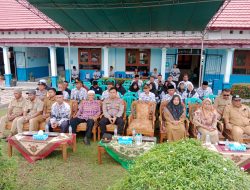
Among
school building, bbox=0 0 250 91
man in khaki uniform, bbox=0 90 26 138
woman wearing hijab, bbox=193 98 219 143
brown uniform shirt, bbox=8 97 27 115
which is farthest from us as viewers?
school building, bbox=0 0 250 91

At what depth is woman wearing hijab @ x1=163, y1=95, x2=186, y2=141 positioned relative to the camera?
16.5ft

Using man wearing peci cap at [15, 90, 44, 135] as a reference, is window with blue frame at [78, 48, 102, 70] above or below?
above

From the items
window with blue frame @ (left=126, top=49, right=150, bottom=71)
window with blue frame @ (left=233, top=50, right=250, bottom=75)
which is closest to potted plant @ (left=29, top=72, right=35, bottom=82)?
window with blue frame @ (left=126, top=49, right=150, bottom=71)

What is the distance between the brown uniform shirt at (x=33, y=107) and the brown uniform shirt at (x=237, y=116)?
15.3ft

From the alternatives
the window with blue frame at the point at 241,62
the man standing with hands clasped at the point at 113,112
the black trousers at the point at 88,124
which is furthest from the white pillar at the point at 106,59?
the window with blue frame at the point at 241,62

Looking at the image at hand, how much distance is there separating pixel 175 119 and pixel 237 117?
4.82 feet

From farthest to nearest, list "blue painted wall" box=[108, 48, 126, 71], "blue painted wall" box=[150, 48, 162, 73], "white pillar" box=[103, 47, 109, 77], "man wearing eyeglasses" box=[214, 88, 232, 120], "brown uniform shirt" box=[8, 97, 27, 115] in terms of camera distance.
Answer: "blue painted wall" box=[108, 48, 126, 71], "blue painted wall" box=[150, 48, 162, 73], "white pillar" box=[103, 47, 109, 77], "man wearing eyeglasses" box=[214, 88, 232, 120], "brown uniform shirt" box=[8, 97, 27, 115]

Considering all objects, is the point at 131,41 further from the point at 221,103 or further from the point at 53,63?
the point at 221,103

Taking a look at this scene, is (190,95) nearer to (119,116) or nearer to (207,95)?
(207,95)

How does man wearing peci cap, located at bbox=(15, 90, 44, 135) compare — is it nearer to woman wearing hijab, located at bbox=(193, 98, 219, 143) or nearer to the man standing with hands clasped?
the man standing with hands clasped

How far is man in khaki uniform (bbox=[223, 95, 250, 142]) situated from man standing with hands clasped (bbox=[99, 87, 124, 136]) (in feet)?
8.41

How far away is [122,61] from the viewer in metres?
13.3

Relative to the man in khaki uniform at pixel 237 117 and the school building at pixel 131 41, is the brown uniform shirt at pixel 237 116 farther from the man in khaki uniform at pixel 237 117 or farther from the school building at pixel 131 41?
the school building at pixel 131 41

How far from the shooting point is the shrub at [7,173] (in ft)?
8.38
